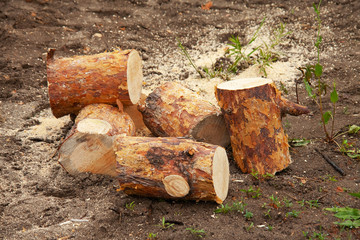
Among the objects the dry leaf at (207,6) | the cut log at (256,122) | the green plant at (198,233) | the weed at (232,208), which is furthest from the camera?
the dry leaf at (207,6)

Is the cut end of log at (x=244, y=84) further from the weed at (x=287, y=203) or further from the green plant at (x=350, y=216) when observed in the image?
the green plant at (x=350, y=216)

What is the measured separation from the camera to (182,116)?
4.01 metres

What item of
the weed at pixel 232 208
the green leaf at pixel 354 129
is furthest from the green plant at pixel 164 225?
the green leaf at pixel 354 129

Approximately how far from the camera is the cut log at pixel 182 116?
13.0 ft

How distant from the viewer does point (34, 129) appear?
4.60 m

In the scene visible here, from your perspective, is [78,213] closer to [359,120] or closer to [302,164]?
[302,164]

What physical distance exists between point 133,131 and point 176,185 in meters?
0.99

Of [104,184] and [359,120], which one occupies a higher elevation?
[359,120]

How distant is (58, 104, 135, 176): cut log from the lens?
370cm

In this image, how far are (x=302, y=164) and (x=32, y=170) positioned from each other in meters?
2.29

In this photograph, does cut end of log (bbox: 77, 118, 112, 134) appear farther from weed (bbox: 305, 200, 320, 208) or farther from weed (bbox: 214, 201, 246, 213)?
weed (bbox: 305, 200, 320, 208)

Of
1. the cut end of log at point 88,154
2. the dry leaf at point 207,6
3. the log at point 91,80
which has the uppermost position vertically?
the dry leaf at point 207,6

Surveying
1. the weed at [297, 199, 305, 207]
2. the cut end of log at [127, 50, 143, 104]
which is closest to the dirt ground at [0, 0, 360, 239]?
the weed at [297, 199, 305, 207]

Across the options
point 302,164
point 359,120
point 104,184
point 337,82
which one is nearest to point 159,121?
point 104,184
